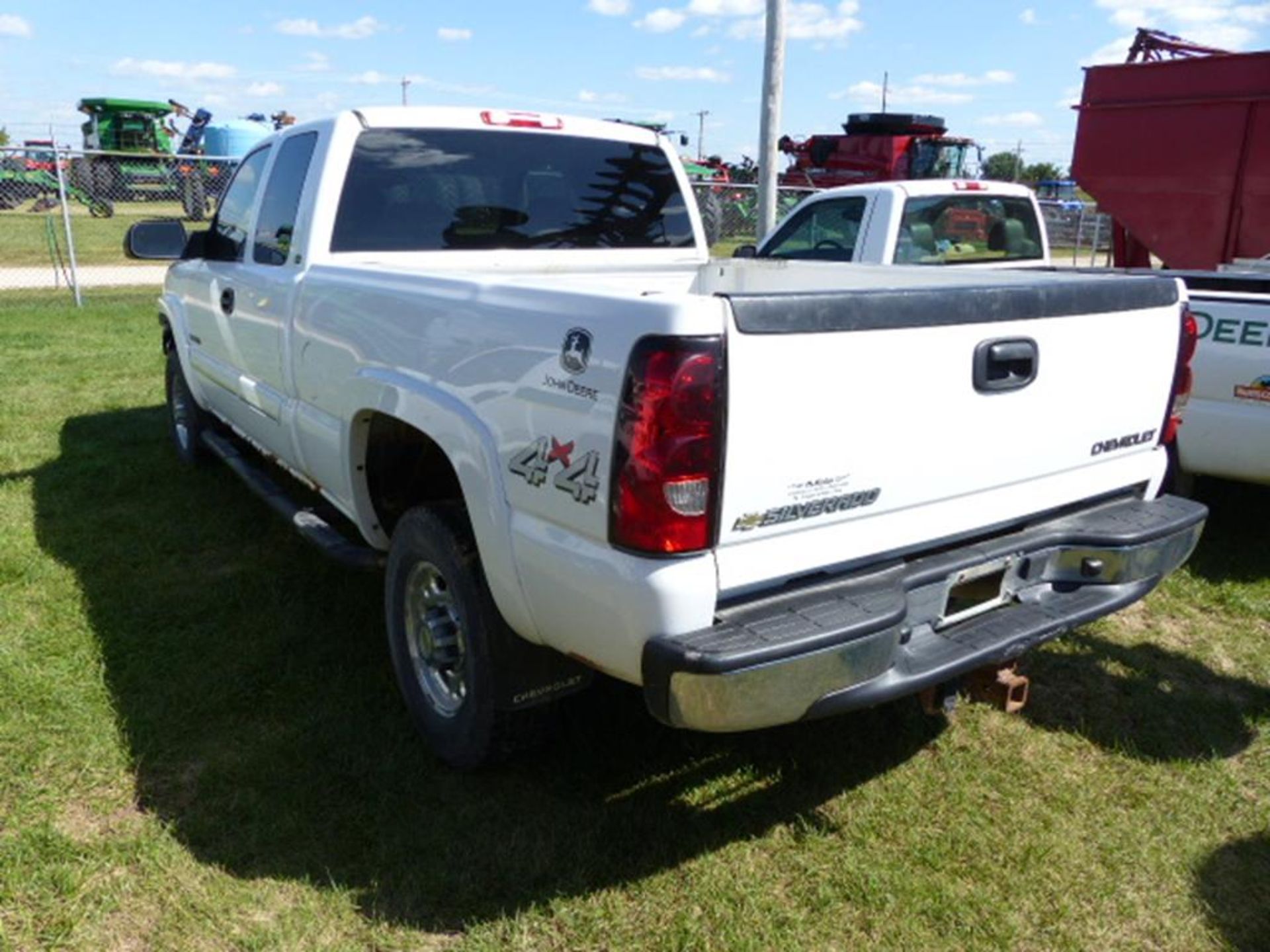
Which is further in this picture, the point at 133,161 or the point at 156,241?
the point at 133,161

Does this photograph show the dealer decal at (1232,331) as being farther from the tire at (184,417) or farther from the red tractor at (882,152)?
the red tractor at (882,152)

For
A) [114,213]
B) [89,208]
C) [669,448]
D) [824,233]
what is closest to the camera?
[669,448]

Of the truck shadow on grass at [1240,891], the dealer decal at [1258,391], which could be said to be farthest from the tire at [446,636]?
the dealer decal at [1258,391]

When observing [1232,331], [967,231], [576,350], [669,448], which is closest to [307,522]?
[576,350]

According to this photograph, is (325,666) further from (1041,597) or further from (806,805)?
(1041,597)

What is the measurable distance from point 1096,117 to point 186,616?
9.30 meters

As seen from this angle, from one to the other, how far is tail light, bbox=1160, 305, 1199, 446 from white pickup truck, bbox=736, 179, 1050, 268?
3.42 m

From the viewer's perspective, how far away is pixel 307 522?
3.80m

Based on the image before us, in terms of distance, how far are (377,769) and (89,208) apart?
96.3 ft

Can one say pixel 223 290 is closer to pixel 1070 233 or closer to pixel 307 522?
pixel 307 522

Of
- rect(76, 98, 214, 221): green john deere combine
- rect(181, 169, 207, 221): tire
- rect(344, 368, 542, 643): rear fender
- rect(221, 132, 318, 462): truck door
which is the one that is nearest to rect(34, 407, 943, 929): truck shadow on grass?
rect(344, 368, 542, 643): rear fender

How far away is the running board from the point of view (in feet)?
11.5

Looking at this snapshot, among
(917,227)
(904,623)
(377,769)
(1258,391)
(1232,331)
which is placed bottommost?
(377,769)

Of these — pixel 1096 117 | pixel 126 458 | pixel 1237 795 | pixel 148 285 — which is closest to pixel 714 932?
pixel 1237 795
